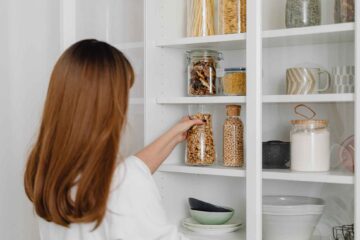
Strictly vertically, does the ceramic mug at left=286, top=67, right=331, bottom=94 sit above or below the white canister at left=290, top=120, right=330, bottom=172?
above

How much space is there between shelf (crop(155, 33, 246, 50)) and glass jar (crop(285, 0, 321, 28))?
18 cm

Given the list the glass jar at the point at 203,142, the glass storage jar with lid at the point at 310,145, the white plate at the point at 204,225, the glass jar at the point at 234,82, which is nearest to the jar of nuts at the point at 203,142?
the glass jar at the point at 203,142

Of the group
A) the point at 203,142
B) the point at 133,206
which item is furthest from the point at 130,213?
the point at 203,142

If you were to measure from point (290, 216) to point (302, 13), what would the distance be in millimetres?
641

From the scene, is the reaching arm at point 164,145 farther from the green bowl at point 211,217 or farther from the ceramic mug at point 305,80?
the ceramic mug at point 305,80

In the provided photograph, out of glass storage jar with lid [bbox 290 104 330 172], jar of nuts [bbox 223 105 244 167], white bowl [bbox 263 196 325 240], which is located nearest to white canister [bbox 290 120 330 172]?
glass storage jar with lid [bbox 290 104 330 172]

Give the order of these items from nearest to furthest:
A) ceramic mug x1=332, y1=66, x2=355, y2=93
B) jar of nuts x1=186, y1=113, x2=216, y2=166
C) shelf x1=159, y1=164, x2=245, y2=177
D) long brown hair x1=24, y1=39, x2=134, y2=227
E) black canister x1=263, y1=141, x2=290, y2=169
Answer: long brown hair x1=24, y1=39, x2=134, y2=227, ceramic mug x1=332, y1=66, x2=355, y2=93, black canister x1=263, y1=141, x2=290, y2=169, shelf x1=159, y1=164, x2=245, y2=177, jar of nuts x1=186, y1=113, x2=216, y2=166

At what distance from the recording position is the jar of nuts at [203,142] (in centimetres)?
190

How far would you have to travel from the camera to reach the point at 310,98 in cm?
159

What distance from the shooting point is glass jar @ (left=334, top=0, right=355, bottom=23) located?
1.53 meters

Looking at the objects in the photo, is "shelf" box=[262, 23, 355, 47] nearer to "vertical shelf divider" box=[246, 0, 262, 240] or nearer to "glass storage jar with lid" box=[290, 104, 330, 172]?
"vertical shelf divider" box=[246, 0, 262, 240]

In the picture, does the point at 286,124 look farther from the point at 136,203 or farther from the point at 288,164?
the point at 136,203

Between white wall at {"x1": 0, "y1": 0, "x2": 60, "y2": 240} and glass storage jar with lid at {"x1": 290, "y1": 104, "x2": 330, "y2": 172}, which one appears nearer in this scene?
glass storage jar with lid at {"x1": 290, "y1": 104, "x2": 330, "y2": 172}

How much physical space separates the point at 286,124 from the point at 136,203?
634 millimetres
